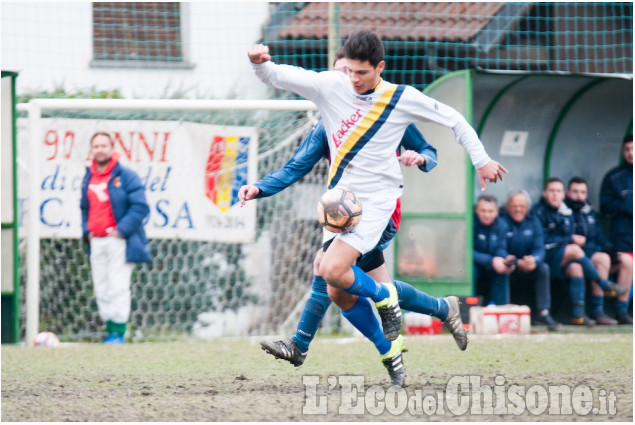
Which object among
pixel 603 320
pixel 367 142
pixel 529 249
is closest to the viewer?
pixel 367 142

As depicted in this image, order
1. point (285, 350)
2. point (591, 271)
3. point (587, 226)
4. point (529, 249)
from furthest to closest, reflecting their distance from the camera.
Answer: point (587, 226) < point (591, 271) < point (529, 249) < point (285, 350)

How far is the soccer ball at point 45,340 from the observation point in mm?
9297

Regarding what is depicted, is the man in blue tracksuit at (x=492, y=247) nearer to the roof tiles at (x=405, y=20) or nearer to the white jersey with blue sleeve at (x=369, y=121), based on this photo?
the roof tiles at (x=405, y=20)

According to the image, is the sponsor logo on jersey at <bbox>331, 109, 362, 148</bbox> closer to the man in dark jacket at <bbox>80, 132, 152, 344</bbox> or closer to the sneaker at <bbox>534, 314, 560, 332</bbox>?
the man in dark jacket at <bbox>80, 132, 152, 344</bbox>

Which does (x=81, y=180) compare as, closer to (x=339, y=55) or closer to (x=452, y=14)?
(x=339, y=55)

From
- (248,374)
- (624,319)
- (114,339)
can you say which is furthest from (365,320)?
(624,319)

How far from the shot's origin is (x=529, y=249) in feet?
34.2

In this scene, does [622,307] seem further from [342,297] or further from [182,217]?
[342,297]

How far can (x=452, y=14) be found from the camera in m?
13.6

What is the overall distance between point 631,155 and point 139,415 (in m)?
6.99

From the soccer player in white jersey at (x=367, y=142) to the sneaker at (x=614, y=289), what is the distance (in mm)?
5246

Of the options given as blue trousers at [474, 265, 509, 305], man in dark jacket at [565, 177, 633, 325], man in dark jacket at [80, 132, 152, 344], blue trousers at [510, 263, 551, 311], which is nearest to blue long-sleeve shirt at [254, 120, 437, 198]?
man in dark jacket at [80, 132, 152, 344]

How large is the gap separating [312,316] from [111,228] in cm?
376

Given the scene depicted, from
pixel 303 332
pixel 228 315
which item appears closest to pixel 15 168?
pixel 228 315
